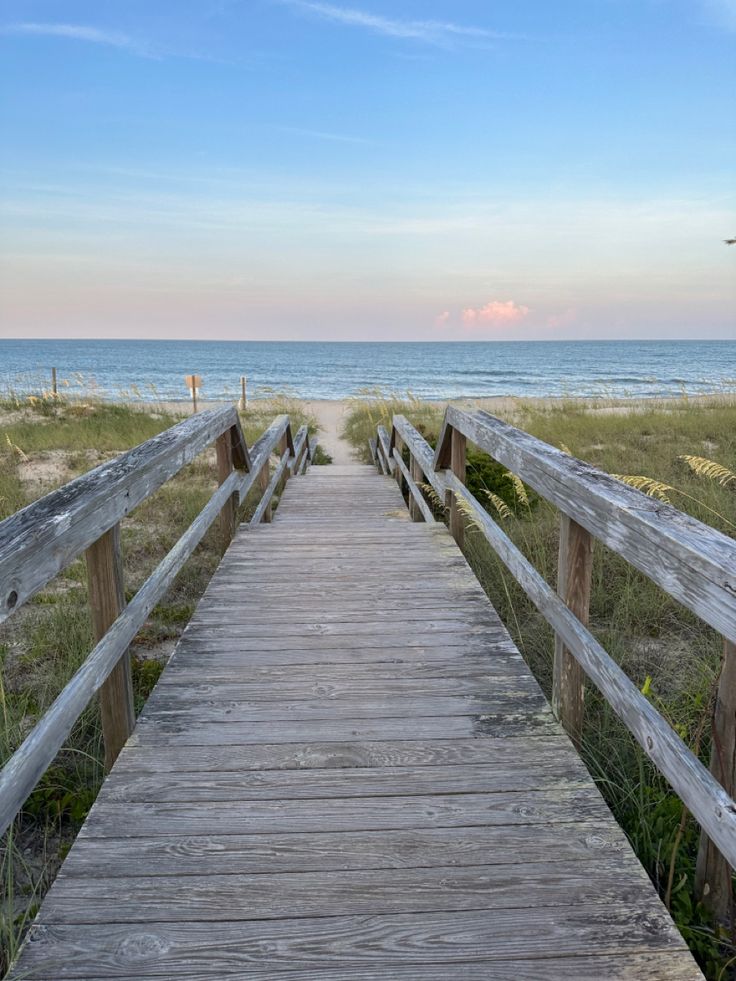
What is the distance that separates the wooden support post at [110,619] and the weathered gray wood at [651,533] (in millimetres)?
1479

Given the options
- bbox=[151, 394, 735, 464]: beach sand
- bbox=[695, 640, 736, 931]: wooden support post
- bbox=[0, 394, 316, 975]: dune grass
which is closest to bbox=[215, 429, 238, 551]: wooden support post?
bbox=[0, 394, 316, 975]: dune grass

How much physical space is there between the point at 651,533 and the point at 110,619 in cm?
162

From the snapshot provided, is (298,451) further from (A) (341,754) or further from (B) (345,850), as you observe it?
(B) (345,850)

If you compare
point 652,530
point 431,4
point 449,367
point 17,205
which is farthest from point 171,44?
point 449,367

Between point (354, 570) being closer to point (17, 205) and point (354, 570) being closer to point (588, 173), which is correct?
point (588, 173)

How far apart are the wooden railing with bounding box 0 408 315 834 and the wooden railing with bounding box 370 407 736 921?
4.43 feet

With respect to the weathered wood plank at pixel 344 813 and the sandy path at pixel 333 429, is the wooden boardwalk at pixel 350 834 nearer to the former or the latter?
the weathered wood plank at pixel 344 813

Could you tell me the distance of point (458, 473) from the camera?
447 cm

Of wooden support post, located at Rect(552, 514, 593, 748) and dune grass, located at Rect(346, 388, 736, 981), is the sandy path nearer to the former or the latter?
dune grass, located at Rect(346, 388, 736, 981)

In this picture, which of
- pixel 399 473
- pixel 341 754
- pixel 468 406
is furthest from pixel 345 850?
pixel 468 406

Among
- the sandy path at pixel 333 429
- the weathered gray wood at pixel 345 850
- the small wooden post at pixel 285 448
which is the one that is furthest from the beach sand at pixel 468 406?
the weathered gray wood at pixel 345 850

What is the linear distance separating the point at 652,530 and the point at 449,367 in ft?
221

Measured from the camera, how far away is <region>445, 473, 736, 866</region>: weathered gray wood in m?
1.17

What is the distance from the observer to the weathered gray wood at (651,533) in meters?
1.21
